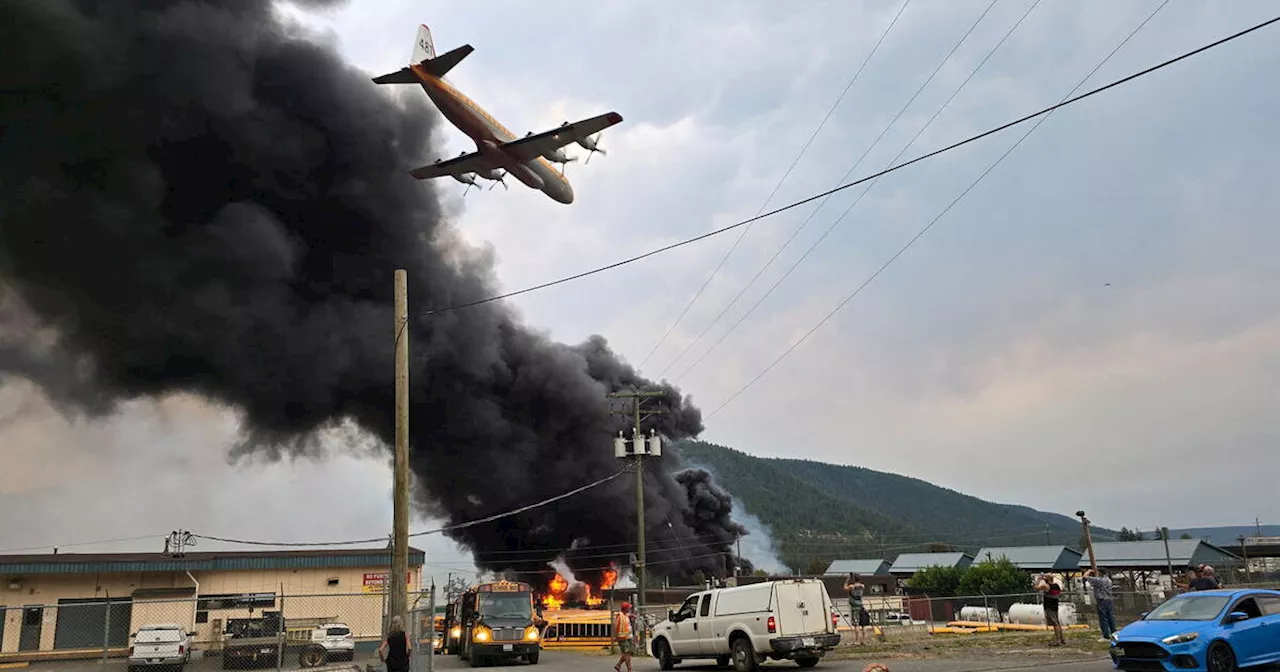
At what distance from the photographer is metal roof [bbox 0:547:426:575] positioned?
3083 cm

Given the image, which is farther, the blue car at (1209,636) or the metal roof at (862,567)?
the metal roof at (862,567)

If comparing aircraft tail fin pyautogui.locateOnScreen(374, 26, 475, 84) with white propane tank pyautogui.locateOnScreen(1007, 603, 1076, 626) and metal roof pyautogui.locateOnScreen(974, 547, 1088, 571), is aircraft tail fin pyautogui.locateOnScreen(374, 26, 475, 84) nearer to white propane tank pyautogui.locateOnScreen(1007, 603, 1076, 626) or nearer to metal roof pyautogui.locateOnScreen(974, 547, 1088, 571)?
white propane tank pyautogui.locateOnScreen(1007, 603, 1076, 626)

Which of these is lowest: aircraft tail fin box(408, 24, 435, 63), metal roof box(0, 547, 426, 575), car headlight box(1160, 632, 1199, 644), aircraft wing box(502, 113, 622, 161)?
car headlight box(1160, 632, 1199, 644)

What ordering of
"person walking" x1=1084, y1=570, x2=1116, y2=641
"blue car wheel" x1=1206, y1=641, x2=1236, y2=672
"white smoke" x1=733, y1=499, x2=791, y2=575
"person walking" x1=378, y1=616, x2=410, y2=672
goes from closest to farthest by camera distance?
"blue car wheel" x1=1206, y1=641, x2=1236, y2=672
"person walking" x1=378, y1=616, x2=410, y2=672
"person walking" x1=1084, y1=570, x2=1116, y2=641
"white smoke" x1=733, y1=499, x2=791, y2=575

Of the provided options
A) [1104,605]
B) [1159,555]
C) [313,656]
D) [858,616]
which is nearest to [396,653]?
[313,656]

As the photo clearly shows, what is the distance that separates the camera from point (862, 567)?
97375 millimetres

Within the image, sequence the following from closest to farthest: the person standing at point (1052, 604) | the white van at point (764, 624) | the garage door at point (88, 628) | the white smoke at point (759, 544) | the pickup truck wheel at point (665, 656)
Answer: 1. the white van at point (764, 624)
2. the person standing at point (1052, 604)
3. the pickup truck wheel at point (665, 656)
4. the garage door at point (88, 628)
5. the white smoke at point (759, 544)

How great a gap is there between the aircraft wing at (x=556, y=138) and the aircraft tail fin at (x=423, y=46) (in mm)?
5435

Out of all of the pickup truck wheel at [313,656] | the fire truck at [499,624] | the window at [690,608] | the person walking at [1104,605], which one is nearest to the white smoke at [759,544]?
the fire truck at [499,624]

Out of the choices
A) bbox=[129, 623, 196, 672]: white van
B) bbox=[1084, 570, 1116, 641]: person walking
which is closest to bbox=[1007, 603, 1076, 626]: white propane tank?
bbox=[1084, 570, 1116, 641]: person walking

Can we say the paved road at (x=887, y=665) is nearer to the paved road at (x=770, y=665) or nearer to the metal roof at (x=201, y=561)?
the paved road at (x=770, y=665)

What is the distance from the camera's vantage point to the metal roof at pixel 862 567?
303 ft

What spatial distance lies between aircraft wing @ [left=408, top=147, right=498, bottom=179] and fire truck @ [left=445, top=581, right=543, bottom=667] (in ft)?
68.2

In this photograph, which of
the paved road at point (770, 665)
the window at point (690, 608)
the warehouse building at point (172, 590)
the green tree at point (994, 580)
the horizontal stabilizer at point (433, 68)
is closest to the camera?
the paved road at point (770, 665)
